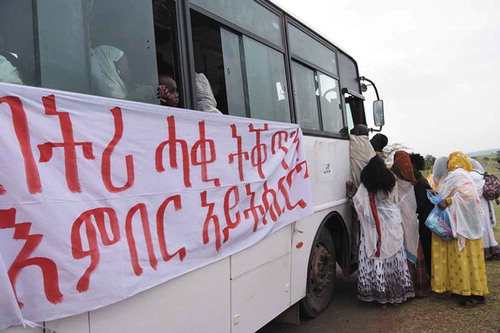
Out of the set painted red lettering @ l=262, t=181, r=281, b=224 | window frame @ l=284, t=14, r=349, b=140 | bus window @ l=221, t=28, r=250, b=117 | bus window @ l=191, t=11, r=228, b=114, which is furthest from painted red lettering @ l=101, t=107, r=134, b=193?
window frame @ l=284, t=14, r=349, b=140

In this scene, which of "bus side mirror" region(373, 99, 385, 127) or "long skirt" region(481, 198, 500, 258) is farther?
"long skirt" region(481, 198, 500, 258)

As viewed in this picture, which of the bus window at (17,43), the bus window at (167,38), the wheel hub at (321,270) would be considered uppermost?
the bus window at (167,38)

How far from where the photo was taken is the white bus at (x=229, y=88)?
1693mm

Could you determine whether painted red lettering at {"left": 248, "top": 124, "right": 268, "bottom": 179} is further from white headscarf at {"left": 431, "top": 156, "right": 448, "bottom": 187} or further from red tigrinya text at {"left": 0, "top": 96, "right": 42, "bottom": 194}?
white headscarf at {"left": 431, "top": 156, "right": 448, "bottom": 187}

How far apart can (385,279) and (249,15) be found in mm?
3146

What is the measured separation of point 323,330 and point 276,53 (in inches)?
107

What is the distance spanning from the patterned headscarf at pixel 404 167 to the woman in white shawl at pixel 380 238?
0.37 m

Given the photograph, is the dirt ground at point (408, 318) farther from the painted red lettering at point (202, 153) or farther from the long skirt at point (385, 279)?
the painted red lettering at point (202, 153)

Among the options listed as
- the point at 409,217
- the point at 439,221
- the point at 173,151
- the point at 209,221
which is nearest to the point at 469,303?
the point at 439,221

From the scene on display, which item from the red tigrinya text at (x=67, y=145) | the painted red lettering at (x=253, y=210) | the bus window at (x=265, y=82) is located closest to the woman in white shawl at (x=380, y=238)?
the bus window at (x=265, y=82)

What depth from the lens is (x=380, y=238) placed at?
13.9ft

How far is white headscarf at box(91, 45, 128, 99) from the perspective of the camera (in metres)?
1.86

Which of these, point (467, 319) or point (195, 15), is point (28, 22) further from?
point (467, 319)

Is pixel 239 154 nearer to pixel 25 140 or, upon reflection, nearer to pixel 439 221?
pixel 25 140
